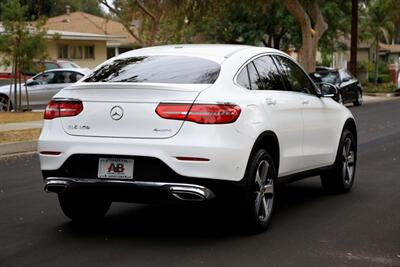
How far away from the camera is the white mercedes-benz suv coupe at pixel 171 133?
6.09 m

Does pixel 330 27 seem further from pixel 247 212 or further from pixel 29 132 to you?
pixel 247 212

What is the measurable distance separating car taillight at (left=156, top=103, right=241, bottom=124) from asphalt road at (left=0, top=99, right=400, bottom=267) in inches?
42.3

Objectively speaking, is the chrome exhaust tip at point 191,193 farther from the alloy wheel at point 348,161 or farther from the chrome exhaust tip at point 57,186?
the alloy wheel at point 348,161

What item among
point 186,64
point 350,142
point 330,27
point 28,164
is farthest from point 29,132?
point 330,27

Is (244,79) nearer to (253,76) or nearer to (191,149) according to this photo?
(253,76)

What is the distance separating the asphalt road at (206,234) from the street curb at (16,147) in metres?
4.08

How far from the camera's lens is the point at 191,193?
604 cm

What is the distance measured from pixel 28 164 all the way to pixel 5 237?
17.7ft

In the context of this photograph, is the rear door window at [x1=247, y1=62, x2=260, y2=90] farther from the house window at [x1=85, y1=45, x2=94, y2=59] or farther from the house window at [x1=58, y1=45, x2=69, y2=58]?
the house window at [x1=85, y1=45, x2=94, y2=59]

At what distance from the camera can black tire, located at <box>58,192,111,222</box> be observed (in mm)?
7027

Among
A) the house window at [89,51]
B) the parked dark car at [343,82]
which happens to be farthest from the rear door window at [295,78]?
the house window at [89,51]

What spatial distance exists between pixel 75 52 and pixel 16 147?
28.4m

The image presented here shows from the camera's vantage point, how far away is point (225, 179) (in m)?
6.14

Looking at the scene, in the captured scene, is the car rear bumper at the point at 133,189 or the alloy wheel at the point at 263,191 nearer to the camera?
the car rear bumper at the point at 133,189
